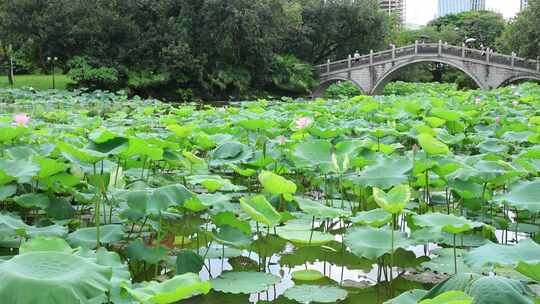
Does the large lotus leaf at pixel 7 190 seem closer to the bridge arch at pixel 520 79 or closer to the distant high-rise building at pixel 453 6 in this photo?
the bridge arch at pixel 520 79

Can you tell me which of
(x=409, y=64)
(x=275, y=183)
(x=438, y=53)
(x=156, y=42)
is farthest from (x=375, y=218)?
(x=409, y=64)

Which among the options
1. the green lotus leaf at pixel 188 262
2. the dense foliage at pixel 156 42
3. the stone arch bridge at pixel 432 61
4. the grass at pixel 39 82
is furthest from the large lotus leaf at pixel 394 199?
the grass at pixel 39 82

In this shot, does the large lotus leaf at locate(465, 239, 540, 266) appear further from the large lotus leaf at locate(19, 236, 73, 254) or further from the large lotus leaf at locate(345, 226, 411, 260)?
the large lotus leaf at locate(19, 236, 73, 254)

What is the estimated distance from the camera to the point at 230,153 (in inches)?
123

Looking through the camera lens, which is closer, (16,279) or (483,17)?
(16,279)

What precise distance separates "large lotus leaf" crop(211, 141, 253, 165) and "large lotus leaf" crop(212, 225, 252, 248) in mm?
879

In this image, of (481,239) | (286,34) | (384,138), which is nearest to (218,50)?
(286,34)

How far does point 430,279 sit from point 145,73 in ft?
72.8

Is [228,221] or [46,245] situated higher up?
[46,245]

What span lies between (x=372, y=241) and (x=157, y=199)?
0.76 meters

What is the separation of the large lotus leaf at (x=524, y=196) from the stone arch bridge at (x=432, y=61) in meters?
23.1

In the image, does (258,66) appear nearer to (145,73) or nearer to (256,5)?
(256,5)

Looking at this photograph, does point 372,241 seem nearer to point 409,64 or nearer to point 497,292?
point 497,292

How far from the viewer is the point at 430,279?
2279mm
